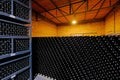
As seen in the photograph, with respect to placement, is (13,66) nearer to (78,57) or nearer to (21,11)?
(21,11)

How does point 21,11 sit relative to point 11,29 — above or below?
above

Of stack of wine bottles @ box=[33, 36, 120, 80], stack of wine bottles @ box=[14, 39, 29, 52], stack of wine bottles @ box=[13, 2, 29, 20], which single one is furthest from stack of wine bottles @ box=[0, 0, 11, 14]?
stack of wine bottles @ box=[33, 36, 120, 80]

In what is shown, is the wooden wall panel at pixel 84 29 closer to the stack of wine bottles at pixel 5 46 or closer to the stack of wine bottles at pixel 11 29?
the stack of wine bottles at pixel 11 29

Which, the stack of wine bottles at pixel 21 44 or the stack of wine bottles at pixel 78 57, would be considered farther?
the stack of wine bottles at pixel 21 44

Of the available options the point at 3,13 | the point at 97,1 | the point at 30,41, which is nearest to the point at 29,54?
the point at 30,41

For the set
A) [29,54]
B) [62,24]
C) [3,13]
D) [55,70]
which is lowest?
[55,70]

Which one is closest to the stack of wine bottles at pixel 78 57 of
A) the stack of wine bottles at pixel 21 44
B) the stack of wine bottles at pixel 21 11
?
the stack of wine bottles at pixel 21 44

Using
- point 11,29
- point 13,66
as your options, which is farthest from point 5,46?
point 13,66

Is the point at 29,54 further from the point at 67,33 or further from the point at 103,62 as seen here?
the point at 67,33

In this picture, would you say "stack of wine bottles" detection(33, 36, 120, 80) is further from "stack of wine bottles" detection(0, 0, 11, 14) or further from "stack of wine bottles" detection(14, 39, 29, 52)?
"stack of wine bottles" detection(0, 0, 11, 14)

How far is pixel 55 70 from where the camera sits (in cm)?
216

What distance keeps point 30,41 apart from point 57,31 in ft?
26.5

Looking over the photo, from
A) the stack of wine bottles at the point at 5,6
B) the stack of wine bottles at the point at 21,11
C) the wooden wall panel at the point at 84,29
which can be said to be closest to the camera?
the stack of wine bottles at the point at 5,6

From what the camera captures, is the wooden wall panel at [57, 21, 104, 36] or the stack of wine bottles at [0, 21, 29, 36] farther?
the wooden wall panel at [57, 21, 104, 36]
